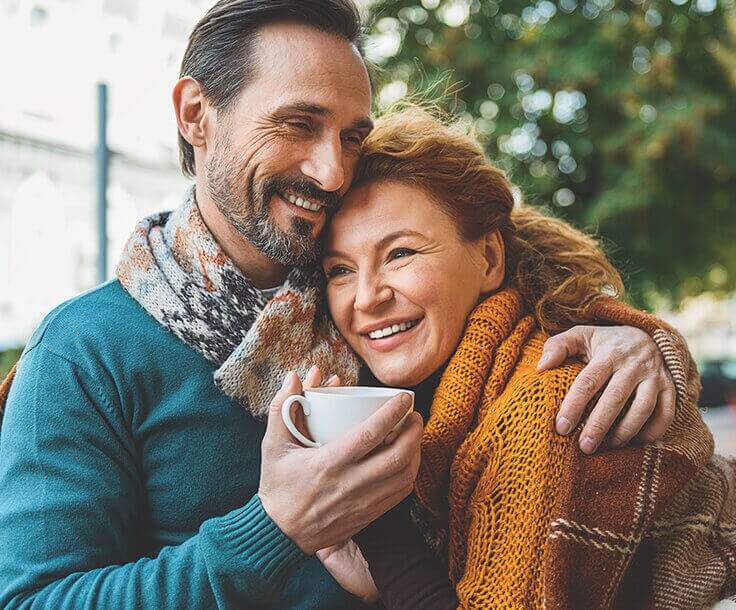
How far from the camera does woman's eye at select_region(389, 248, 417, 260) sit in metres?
1.79

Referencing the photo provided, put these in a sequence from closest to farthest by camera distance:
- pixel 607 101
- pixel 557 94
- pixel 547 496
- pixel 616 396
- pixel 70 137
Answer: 1. pixel 547 496
2. pixel 616 396
3. pixel 70 137
4. pixel 607 101
5. pixel 557 94

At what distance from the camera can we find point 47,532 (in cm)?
138

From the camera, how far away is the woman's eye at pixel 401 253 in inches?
70.6

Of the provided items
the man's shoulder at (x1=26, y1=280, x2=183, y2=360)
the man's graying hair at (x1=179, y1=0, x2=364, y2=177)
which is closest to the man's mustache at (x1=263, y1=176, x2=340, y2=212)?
the man's graying hair at (x1=179, y1=0, x2=364, y2=177)

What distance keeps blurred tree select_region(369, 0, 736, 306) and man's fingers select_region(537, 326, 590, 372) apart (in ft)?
12.4

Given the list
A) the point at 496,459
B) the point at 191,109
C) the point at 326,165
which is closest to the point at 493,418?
the point at 496,459

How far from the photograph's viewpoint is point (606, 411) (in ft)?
4.85

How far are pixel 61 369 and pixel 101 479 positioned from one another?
0.24m

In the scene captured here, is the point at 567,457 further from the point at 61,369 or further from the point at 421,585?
the point at 61,369

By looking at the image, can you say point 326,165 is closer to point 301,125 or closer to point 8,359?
point 301,125

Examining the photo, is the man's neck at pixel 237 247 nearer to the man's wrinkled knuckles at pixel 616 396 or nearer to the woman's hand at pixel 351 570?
the woman's hand at pixel 351 570

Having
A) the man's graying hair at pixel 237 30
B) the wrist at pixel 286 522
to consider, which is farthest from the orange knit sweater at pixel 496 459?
the man's graying hair at pixel 237 30

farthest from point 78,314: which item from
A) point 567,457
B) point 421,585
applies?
point 567,457

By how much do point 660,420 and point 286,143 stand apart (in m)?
0.95
